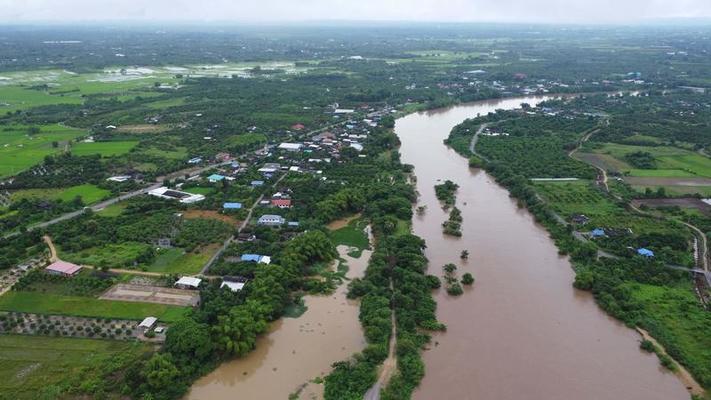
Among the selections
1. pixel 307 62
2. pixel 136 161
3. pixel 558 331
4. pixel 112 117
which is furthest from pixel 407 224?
pixel 307 62

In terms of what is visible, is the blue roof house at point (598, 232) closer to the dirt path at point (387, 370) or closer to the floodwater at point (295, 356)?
the dirt path at point (387, 370)

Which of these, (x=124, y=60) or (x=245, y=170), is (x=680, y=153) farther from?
(x=124, y=60)

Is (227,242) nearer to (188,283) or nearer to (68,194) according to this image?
(188,283)

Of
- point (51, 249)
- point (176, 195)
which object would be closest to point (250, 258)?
point (51, 249)

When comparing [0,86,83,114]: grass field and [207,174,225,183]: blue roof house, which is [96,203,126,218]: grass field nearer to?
[207,174,225,183]: blue roof house

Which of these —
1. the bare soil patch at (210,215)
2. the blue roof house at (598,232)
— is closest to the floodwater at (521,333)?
the blue roof house at (598,232)

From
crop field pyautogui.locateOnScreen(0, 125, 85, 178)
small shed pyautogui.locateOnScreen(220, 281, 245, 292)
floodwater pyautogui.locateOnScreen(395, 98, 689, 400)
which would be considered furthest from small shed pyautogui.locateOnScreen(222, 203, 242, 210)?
crop field pyautogui.locateOnScreen(0, 125, 85, 178)
